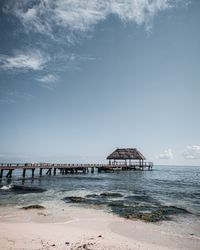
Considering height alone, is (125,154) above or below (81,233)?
above

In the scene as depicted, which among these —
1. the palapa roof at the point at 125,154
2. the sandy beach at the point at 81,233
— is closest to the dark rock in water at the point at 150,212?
the sandy beach at the point at 81,233

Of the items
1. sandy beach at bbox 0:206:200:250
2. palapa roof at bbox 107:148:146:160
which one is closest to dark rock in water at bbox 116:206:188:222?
sandy beach at bbox 0:206:200:250

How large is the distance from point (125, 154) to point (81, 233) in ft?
190

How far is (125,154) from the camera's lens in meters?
67.6

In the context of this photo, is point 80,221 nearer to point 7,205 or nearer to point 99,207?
point 99,207

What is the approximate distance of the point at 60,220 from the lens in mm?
12844

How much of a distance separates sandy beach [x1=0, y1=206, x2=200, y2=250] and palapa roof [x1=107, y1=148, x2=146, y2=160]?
→ 174ft

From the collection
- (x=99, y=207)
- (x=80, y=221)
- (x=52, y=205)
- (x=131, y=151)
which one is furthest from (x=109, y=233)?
(x=131, y=151)

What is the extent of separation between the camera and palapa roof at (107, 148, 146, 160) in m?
66.8

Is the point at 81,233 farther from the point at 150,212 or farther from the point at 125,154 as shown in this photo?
the point at 125,154

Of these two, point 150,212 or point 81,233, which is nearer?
point 81,233

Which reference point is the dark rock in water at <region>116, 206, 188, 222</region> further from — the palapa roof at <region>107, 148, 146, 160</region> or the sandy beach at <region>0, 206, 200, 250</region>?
the palapa roof at <region>107, 148, 146, 160</region>

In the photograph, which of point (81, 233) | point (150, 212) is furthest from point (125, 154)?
point (81, 233)

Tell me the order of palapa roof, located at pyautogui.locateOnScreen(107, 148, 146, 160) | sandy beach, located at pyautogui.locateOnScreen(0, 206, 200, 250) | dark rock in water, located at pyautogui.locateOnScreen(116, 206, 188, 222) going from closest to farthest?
sandy beach, located at pyautogui.locateOnScreen(0, 206, 200, 250) → dark rock in water, located at pyautogui.locateOnScreen(116, 206, 188, 222) → palapa roof, located at pyautogui.locateOnScreen(107, 148, 146, 160)
